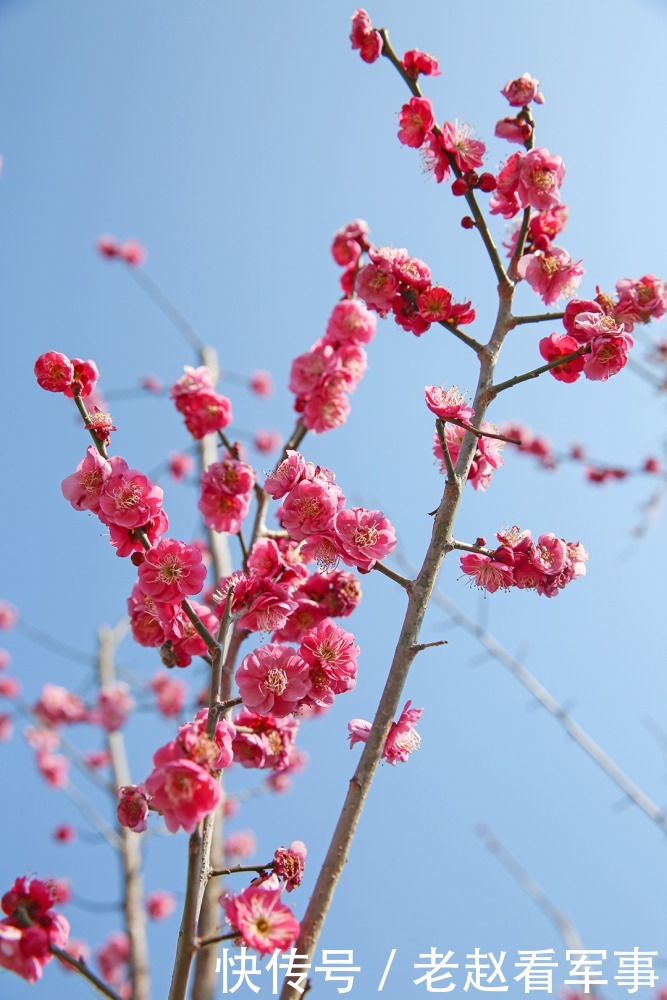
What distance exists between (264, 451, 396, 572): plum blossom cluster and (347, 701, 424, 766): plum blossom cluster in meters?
0.34

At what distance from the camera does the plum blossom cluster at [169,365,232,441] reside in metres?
2.46

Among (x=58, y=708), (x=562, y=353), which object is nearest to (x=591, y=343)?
(x=562, y=353)

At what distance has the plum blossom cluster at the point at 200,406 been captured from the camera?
246cm

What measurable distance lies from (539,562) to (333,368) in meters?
1.18

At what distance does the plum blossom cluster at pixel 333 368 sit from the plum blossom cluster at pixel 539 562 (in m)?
1.01

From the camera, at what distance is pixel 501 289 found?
1969 millimetres

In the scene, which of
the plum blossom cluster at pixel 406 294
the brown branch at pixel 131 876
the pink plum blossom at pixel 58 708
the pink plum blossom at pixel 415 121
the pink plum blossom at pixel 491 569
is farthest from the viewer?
the pink plum blossom at pixel 58 708

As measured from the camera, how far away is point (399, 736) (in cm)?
166

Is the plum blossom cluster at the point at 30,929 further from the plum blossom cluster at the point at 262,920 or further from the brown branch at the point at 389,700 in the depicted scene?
the brown branch at the point at 389,700

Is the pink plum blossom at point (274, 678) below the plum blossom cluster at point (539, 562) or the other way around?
below

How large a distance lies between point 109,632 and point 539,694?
11.6 feet

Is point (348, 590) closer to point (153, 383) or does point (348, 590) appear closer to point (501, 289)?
point (501, 289)

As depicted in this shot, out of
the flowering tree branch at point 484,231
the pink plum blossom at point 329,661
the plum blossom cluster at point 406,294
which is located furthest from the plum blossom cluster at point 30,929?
the flowering tree branch at point 484,231

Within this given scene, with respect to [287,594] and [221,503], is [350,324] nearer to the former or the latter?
[221,503]
